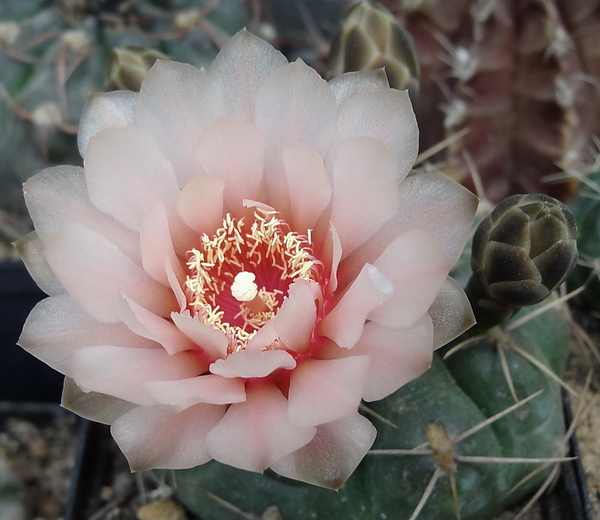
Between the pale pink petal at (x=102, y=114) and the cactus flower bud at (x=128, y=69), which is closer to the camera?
the pale pink petal at (x=102, y=114)

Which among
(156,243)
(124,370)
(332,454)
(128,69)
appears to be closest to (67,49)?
(128,69)

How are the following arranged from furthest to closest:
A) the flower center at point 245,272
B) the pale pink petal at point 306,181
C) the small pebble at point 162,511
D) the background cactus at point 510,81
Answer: the background cactus at point 510,81, the small pebble at point 162,511, the flower center at point 245,272, the pale pink petal at point 306,181

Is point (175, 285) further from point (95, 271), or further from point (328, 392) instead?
point (328, 392)

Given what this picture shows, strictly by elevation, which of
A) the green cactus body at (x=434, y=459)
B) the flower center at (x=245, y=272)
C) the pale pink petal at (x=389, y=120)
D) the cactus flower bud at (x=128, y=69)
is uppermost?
the pale pink petal at (x=389, y=120)

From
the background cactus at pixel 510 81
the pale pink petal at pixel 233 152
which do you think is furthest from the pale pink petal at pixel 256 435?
the background cactus at pixel 510 81

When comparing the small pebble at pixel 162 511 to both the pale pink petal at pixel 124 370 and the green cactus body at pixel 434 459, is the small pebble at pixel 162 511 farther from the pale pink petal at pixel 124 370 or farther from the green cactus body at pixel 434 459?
the pale pink petal at pixel 124 370

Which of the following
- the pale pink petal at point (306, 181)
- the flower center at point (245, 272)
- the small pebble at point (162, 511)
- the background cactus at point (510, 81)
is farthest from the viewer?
the background cactus at point (510, 81)

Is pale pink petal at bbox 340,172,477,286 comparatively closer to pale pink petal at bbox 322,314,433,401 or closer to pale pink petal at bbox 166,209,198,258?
A: pale pink petal at bbox 322,314,433,401

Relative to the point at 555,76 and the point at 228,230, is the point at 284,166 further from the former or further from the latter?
the point at 555,76

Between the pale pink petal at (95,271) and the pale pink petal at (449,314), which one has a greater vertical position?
the pale pink petal at (95,271)
